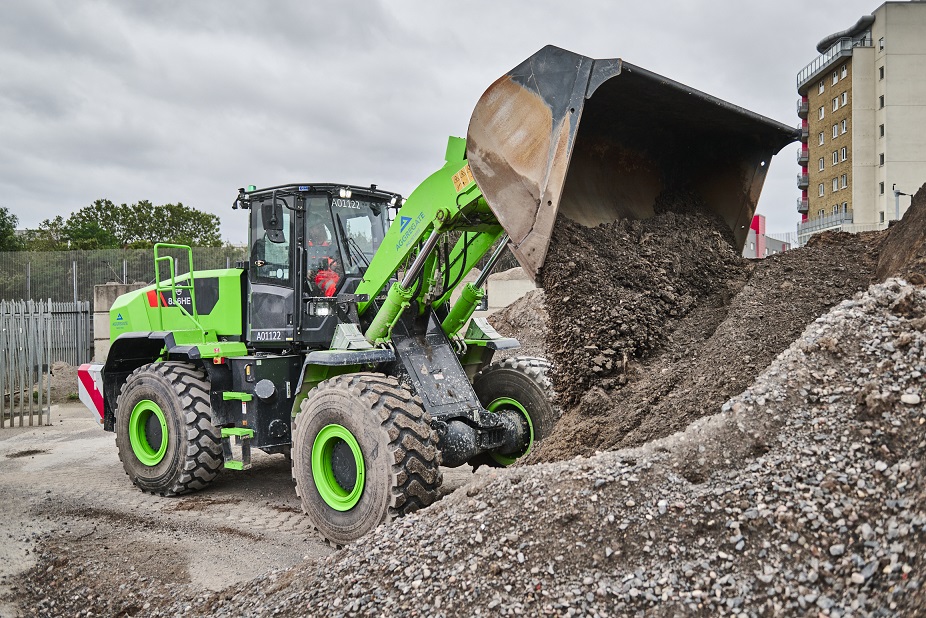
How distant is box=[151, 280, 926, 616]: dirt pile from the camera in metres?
2.70

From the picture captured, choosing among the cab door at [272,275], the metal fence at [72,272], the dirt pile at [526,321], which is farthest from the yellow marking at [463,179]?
the metal fence at [72,272]

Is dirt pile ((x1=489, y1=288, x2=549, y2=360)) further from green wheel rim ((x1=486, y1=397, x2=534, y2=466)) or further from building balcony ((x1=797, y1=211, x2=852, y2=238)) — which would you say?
building balcony ((x1=797, y1=211, x2=852, y2=238))

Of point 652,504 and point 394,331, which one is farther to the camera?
point 394,331

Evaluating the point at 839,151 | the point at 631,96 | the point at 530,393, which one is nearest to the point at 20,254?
the point at 530,393

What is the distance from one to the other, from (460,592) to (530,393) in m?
3.45

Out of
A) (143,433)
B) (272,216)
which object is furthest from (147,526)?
(272,216)

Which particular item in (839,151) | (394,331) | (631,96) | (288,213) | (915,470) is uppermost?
(839,151)

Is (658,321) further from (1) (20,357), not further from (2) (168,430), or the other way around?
(1) (20,357)

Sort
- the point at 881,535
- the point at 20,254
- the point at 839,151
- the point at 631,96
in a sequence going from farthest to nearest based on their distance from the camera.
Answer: the point at 839,151 → the point at 20,254 → the point at 631,96 → the point at 881,535

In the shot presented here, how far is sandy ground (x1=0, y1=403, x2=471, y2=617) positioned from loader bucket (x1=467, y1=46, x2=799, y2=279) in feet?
8.19

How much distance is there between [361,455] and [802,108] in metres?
52.4

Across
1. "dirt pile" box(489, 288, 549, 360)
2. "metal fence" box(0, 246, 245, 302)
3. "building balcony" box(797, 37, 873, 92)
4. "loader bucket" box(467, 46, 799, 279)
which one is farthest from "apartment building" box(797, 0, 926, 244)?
"loader bucket" box(467, 46, 799, 279)

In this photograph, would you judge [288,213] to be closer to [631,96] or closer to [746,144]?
[631,96]

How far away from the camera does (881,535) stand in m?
2.69
